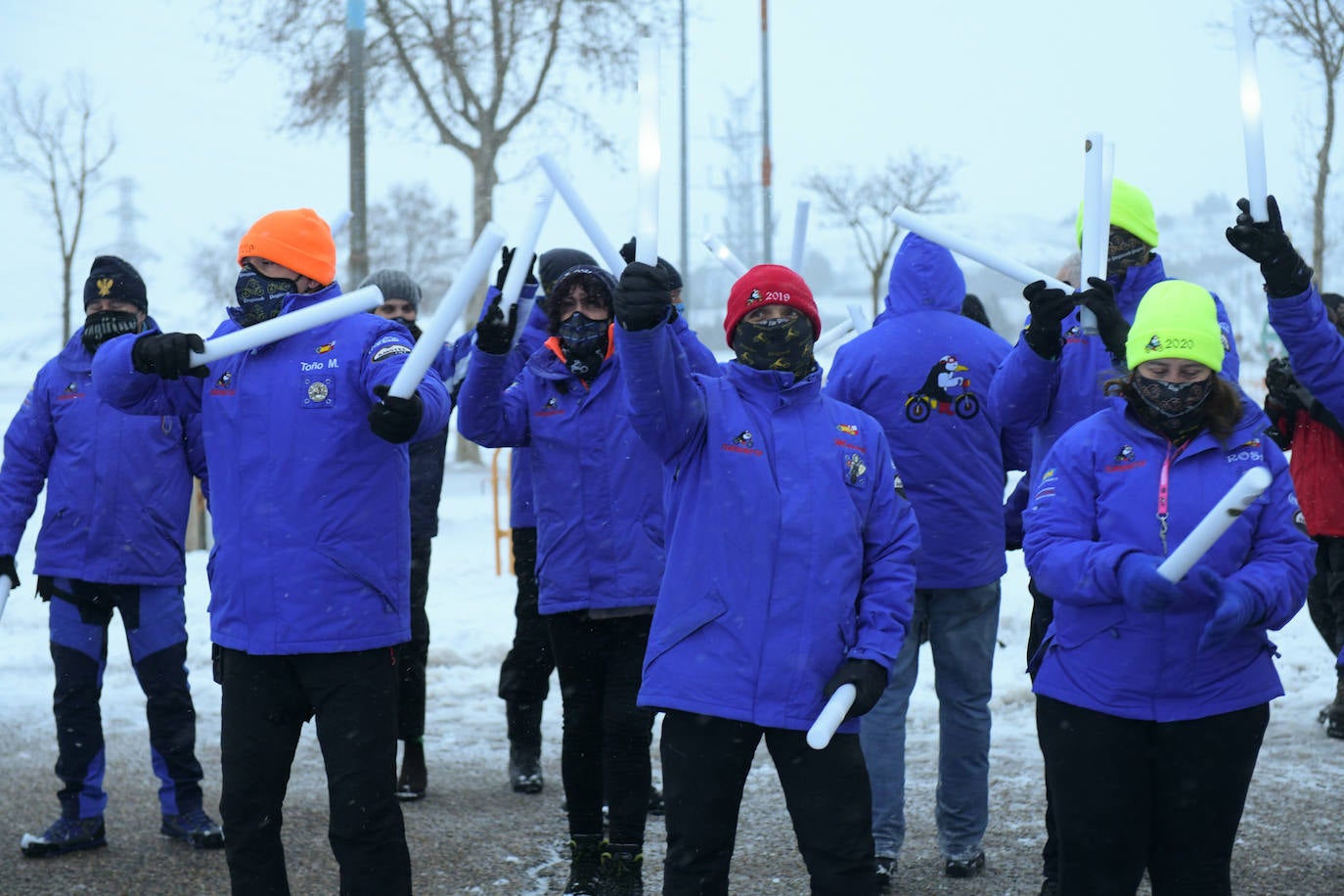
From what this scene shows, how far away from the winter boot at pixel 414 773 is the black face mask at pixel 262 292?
8.46 feet

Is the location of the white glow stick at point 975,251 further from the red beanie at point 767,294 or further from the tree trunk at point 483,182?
the tree trunk at point 483,182

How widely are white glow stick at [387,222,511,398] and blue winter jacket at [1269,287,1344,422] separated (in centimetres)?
199

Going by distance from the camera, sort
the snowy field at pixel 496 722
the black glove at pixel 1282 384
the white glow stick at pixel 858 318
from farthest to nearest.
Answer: the black glove at pixel 1282 384
the white glow stick at pixel 858 318
the snowy field at pixel 496 722

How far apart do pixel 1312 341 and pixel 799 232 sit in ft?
6.61

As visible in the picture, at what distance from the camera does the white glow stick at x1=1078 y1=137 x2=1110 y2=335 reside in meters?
3.88

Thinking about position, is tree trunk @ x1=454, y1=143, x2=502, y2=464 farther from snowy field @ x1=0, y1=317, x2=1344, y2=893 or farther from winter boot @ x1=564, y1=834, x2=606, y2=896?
winter boot @ x1=564, y1=834, x2=606, y2=896

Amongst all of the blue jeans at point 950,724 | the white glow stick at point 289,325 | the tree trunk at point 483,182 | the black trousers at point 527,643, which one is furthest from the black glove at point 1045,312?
the tree trunk at point 483,182

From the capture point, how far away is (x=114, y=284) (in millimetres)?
5160

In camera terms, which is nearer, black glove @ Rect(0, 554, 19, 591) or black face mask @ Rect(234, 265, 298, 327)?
black face mask @ Rect(234, 265, 298, 327)

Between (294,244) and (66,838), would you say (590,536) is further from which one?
(66,838)

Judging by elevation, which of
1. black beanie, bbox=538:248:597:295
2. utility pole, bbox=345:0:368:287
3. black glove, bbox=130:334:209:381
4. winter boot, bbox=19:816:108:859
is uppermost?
utility pole, bbox=345:0:368:287

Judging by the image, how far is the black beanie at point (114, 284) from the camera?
516 centimetres

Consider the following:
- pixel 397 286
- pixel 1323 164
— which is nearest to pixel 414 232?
pixel 1323 164

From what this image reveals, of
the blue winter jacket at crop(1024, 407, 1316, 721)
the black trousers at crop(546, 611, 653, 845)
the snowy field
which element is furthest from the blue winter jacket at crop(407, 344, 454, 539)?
the blue winter jacket at crop(1024, 407, 1316, 721)
